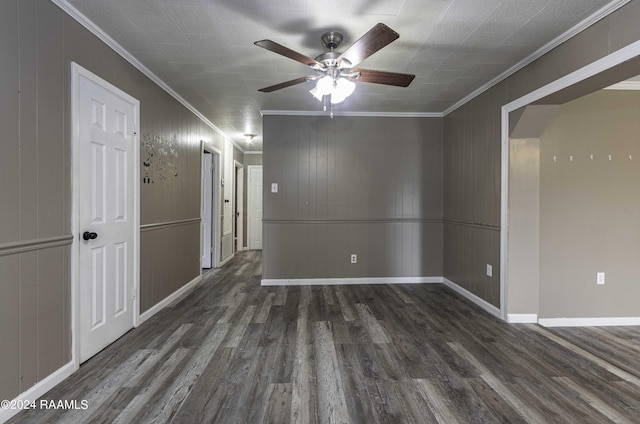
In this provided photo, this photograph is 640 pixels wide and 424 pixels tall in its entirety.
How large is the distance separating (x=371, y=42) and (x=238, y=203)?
216 inches

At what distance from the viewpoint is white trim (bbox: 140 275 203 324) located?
9.46ft

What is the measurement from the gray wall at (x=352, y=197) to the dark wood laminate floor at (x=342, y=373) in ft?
3.83

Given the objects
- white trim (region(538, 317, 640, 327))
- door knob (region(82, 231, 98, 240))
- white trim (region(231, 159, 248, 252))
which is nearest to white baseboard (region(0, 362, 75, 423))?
door knob (region(82, 231, 98, 240))

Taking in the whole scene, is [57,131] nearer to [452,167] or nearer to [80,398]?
[80,398]

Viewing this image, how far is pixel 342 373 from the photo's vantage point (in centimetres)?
198

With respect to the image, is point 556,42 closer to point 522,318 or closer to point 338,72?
Answer: point 338,72

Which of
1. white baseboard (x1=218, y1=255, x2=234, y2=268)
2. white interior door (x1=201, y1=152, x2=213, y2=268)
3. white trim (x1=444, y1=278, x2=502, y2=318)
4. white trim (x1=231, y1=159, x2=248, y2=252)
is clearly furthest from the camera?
white trim (x1=231, y1=159, x2=248, y2=252)

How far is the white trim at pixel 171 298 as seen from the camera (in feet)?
9.46

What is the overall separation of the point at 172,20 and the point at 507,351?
3406mm

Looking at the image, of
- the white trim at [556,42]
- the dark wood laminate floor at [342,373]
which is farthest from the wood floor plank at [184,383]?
the white trim at [556,42]

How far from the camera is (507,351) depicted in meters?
2.31

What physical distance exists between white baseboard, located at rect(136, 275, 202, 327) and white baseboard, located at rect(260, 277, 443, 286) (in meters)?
0.89

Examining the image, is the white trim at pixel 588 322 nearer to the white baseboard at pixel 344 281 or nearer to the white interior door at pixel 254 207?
the white baseboard at pixel 344 281

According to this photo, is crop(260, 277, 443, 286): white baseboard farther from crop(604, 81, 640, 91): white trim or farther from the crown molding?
crop(604, 81, 640, 91): white trim
